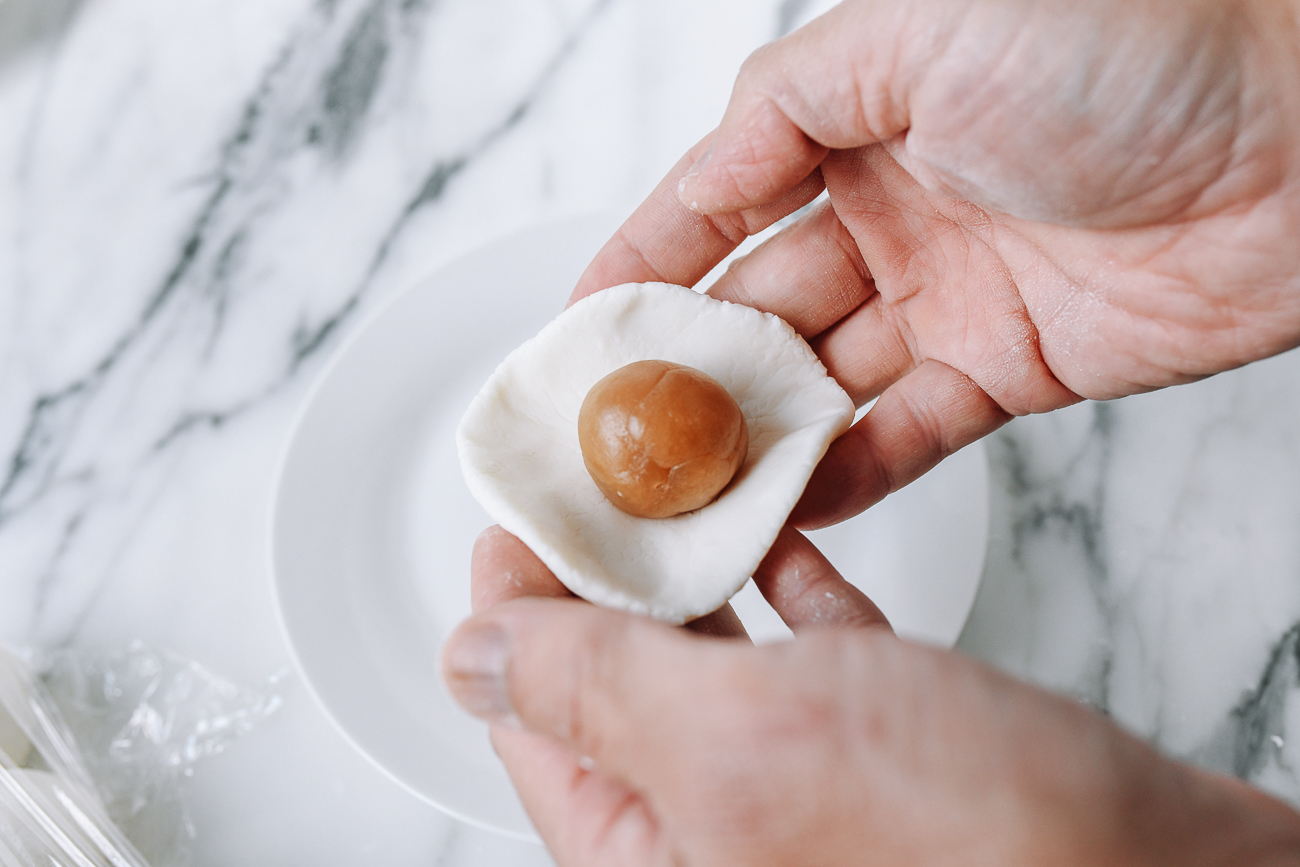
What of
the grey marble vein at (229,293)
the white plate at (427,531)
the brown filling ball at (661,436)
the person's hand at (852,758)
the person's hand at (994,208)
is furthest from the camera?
the grey marble vein at (229,293)

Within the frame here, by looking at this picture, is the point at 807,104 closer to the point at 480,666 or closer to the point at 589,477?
the point at 589,477

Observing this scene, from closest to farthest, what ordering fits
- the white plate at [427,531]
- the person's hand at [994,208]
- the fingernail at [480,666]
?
the fingernail at [480,666], the person's hand at [994,208], the white plate at [427,531]

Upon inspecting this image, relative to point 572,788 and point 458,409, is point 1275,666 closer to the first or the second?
point 572,788

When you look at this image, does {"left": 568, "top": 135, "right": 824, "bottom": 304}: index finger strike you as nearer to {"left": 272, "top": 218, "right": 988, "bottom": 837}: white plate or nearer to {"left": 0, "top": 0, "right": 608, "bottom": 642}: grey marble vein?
{"left": 272, "top": 218, "right": 988, "bottom": 837}: white plate

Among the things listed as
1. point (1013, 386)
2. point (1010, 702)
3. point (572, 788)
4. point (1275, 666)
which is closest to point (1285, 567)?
point (1275, 666)

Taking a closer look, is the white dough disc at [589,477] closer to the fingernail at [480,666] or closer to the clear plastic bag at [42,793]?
the fingernail at [480,666]

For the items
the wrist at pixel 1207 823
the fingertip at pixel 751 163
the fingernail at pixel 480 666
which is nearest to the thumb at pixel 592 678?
the fingernail at pixel 480 666

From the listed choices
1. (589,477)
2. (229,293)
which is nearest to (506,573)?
Answer: (589,477)
